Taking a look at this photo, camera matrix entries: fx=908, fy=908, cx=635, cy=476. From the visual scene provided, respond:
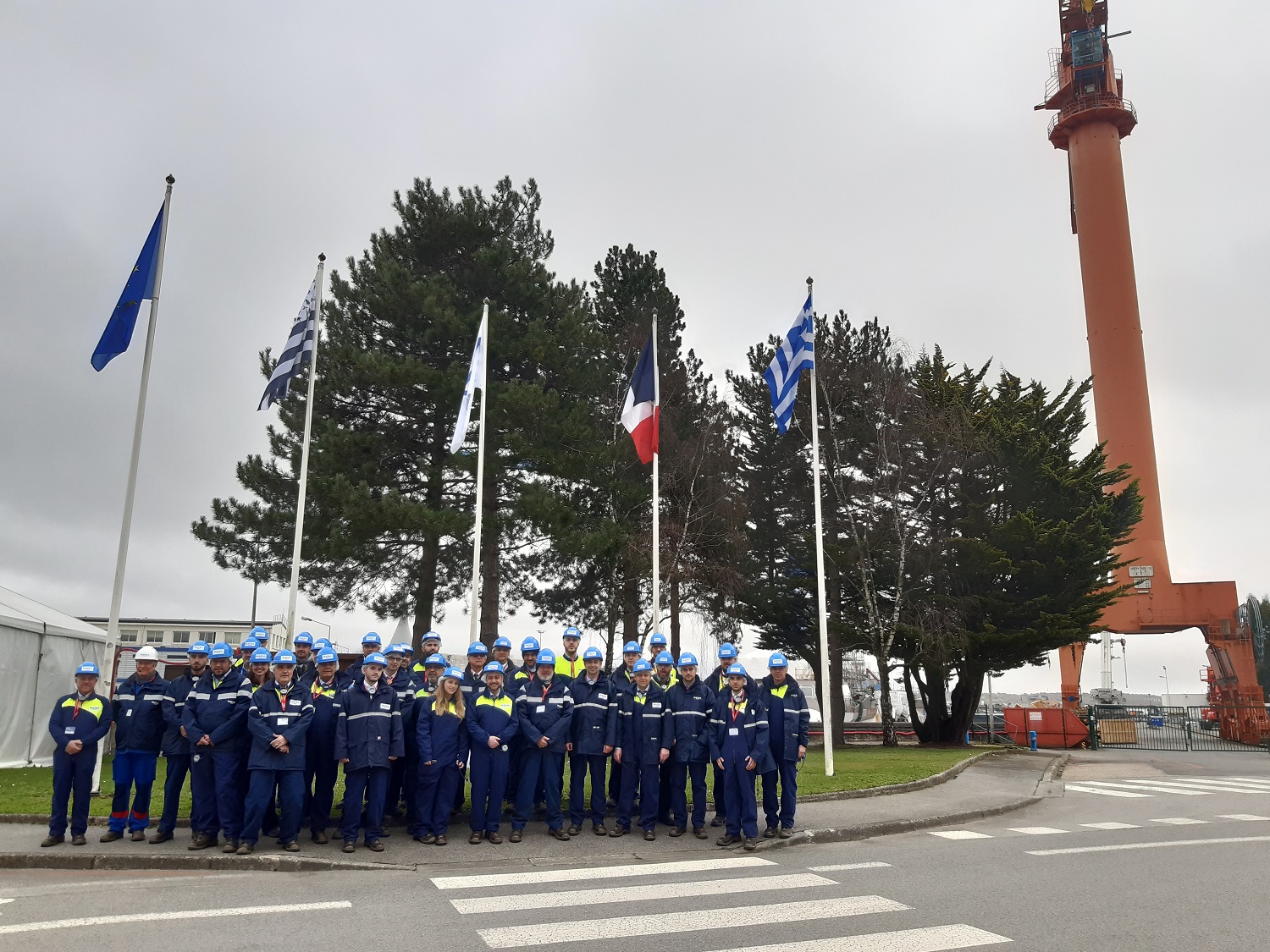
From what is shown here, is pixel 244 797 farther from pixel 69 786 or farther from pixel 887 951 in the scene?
pixel 887 951

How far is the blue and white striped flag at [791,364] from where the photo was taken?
58.0 ft

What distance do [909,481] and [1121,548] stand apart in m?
21.7

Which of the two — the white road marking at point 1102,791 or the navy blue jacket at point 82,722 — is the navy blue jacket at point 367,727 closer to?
the navy blue jacket at point 82,722

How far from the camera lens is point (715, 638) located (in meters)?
36.0

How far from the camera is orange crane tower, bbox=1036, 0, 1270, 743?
143 ft

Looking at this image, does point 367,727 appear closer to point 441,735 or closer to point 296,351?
point 441,735

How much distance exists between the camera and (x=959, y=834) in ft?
37.4

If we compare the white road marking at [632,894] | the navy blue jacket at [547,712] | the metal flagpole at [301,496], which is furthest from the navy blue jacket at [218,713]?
the metal flagpole at [301,496]

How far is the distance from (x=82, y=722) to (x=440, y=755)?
376cm

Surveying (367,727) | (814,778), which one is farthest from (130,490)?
(814,778)

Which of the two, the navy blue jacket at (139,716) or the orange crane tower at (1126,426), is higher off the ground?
the orange crane tower at (1126,426)

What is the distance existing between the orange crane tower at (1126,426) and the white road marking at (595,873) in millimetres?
38440

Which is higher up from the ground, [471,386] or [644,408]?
[471,386]

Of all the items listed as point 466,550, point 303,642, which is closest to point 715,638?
point 466,550
